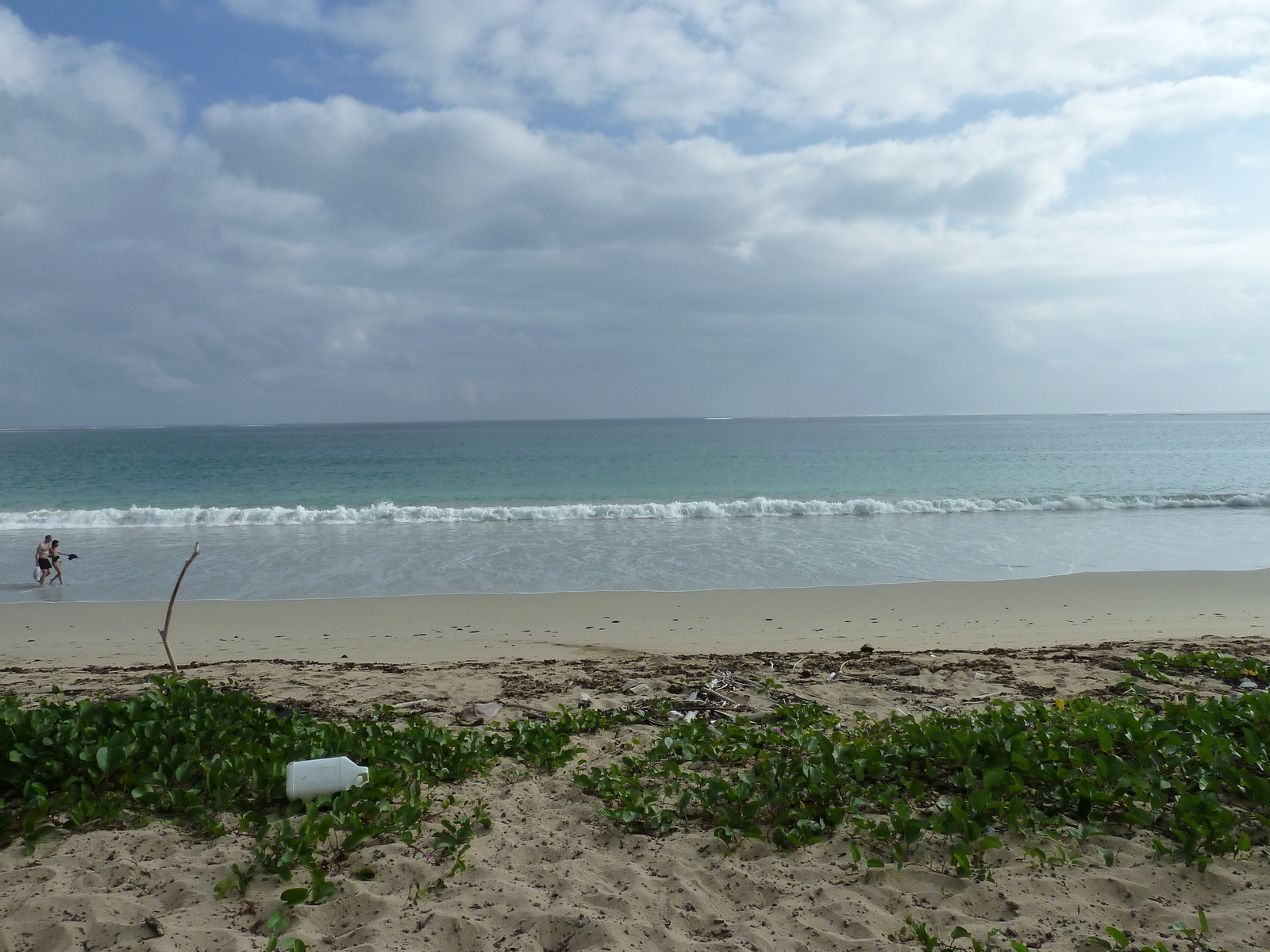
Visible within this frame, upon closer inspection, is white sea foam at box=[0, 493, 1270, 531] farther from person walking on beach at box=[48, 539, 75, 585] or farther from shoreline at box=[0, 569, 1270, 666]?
shoreline at box=[0, 569, 1270, 666]

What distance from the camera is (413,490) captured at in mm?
34688

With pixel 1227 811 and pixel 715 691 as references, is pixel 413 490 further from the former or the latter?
pixel 1227 811

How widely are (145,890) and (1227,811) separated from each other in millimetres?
4832

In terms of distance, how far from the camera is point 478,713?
213 inches

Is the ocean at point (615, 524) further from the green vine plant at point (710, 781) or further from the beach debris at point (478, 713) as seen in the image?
the green vine plant at point (710, 781)

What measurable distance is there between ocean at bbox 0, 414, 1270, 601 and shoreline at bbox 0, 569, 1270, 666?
3.71ft

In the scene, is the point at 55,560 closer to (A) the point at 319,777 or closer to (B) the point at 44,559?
(B) the point at 44,559

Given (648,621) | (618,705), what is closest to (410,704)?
(618,705)

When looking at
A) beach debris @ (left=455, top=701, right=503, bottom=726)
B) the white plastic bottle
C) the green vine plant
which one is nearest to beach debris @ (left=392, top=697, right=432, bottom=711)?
beach debris @ (left=455, top=701, right=503, bottom=726)

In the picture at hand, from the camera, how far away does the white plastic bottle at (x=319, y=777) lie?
12.3ft

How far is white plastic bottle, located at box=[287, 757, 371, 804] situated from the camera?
3742mm

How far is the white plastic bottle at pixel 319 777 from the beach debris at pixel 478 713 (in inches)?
57.1

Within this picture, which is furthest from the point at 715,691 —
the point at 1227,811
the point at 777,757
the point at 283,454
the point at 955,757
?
the point at 283,454

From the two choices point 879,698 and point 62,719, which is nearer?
point 62,719
